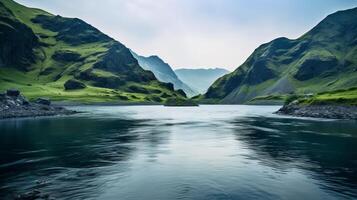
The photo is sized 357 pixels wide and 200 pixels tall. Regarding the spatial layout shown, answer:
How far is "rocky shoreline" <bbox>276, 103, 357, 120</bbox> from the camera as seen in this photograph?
111 meters

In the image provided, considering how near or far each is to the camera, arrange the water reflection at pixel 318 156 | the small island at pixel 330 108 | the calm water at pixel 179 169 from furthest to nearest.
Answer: the small island at pixel 330 108 < the water reflection at pixel 318 156 < the calm water at pixel 179 169

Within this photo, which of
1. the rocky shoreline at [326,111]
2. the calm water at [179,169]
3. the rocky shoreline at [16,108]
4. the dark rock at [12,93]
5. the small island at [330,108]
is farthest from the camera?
the dark rock at [12,93]

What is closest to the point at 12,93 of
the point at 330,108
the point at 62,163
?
the point at 62,163

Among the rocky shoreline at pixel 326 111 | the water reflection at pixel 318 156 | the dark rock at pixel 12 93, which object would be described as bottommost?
the water reflection at pixel 318 156

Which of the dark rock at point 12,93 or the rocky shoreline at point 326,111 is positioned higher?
the dark rock at point 12,93

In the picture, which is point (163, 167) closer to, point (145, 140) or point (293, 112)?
point (145, 140)

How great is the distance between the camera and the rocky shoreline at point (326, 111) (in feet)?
364

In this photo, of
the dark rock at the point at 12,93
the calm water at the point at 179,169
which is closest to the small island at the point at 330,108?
the calm water at the point at 179,169

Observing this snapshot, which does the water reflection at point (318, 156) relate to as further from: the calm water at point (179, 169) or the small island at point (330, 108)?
the small island at point (330, 108)

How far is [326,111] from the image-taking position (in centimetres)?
11962

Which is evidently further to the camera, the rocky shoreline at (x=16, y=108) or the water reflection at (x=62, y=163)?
the rocky shoreline at (x=16, y=108)

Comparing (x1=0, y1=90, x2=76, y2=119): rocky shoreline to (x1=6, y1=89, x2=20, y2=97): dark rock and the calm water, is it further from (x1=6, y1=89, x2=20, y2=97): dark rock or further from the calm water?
the calm water

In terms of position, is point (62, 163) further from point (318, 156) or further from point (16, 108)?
point (16, 108)

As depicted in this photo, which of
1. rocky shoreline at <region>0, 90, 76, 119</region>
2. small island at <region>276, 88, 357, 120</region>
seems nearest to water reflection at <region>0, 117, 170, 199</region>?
rocky shoreline at <region>0, 90, 76, 119</region>
